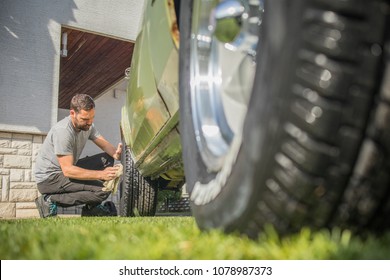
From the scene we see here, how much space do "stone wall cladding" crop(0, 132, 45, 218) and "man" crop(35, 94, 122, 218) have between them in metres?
1.20

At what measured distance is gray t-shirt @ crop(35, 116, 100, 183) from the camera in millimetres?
4301

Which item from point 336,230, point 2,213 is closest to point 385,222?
point 336,230

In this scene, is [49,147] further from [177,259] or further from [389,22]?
[389,22]

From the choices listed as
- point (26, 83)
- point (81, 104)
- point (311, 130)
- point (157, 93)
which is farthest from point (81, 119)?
point (311, 130)

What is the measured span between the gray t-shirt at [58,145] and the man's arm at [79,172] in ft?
0.25

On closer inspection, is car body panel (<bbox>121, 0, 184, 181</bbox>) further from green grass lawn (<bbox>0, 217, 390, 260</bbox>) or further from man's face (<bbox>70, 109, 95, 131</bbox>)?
man's face (<bbox>70, 109, 95, 131</bbox>)

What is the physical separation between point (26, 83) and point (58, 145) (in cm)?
237

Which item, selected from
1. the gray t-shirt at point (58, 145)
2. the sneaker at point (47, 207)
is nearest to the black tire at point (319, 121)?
the gray t-shirt at point (58, 145)

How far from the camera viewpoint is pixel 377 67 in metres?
0.73

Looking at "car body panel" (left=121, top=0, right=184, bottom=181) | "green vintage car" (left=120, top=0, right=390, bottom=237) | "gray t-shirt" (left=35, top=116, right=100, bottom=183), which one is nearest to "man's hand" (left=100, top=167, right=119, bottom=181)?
"gray t-shirt" (left=35, top=116, right=100, bottom=183)

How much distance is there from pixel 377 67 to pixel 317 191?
254 mm

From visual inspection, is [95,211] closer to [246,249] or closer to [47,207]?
[47,207]

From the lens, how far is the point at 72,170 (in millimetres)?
4277

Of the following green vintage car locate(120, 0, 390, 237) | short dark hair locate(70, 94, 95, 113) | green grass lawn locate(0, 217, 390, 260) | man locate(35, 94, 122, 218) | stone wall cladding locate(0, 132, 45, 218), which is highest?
green vintage car locate(120, 0, 390, 237)
